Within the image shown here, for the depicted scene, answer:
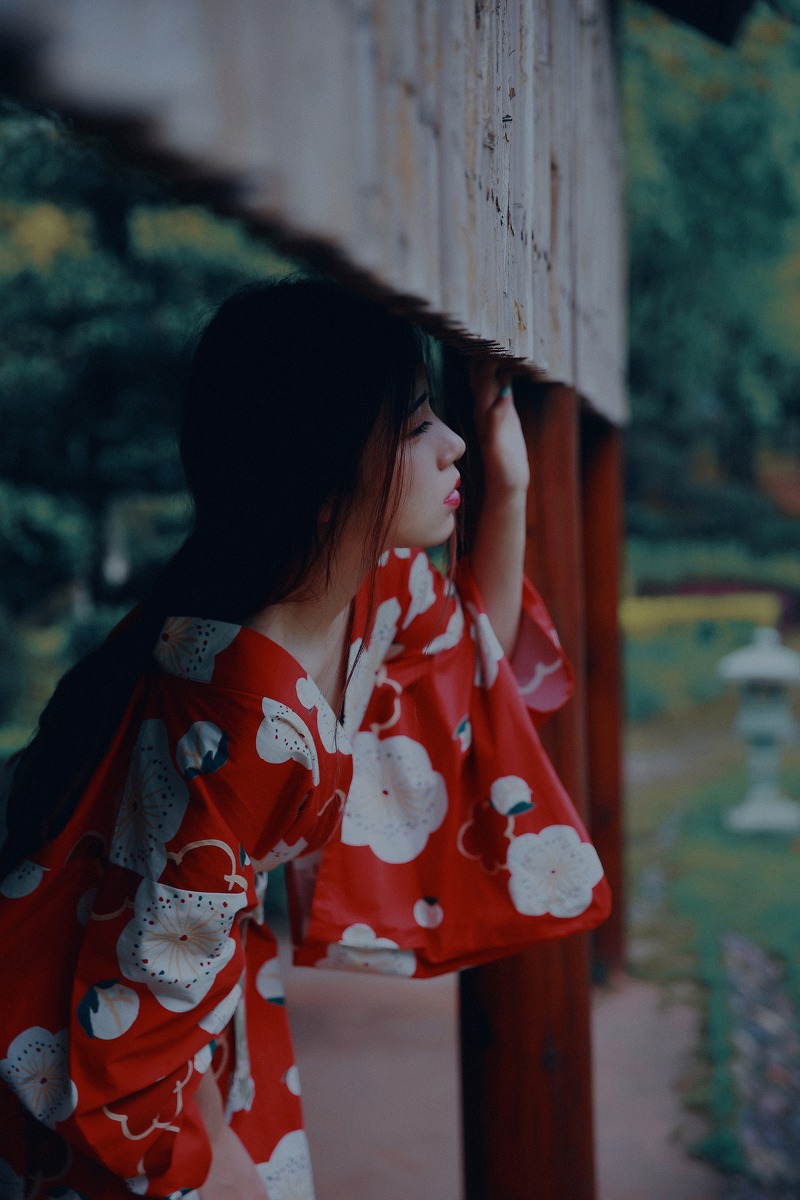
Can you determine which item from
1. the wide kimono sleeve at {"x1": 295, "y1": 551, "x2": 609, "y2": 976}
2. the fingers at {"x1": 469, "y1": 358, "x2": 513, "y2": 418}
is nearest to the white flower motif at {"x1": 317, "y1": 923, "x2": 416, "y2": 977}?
the wide kimono sleeve at {"x1": 295, "y1": 551, "x2": 609, "y2": 976}

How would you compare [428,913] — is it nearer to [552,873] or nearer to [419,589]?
[552,873]

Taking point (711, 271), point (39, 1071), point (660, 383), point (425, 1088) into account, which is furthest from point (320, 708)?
point (660, 383)

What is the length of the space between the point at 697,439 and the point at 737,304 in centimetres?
173

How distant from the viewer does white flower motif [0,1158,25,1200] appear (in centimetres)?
129

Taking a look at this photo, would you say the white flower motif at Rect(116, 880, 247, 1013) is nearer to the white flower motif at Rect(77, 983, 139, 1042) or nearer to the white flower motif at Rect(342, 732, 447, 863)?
the white flower motif at Rect(77, 983, 139, 1042)

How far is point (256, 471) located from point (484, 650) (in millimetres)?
490

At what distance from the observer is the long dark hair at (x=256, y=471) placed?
124 centimetres

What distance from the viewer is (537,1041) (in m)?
1.83

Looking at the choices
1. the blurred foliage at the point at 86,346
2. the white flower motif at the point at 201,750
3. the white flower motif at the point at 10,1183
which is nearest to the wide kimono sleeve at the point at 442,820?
the white flower motif at the point at 201,750

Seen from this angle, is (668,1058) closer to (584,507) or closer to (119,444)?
(584,507)

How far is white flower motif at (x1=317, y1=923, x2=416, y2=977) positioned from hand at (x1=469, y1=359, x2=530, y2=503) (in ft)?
2.10

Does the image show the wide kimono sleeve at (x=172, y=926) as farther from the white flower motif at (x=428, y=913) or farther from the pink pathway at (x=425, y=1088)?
the pink pathway at (x=425, y=1088)

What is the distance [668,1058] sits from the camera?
3.29 metres

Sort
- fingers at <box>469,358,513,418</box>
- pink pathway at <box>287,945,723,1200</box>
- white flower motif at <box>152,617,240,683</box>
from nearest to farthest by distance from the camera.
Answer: white flower motif at <box>152,617,240,683</box> → fingers at <box>469,358,513,418</box> → pink pathway at <box>287,945,723,1200</box>
